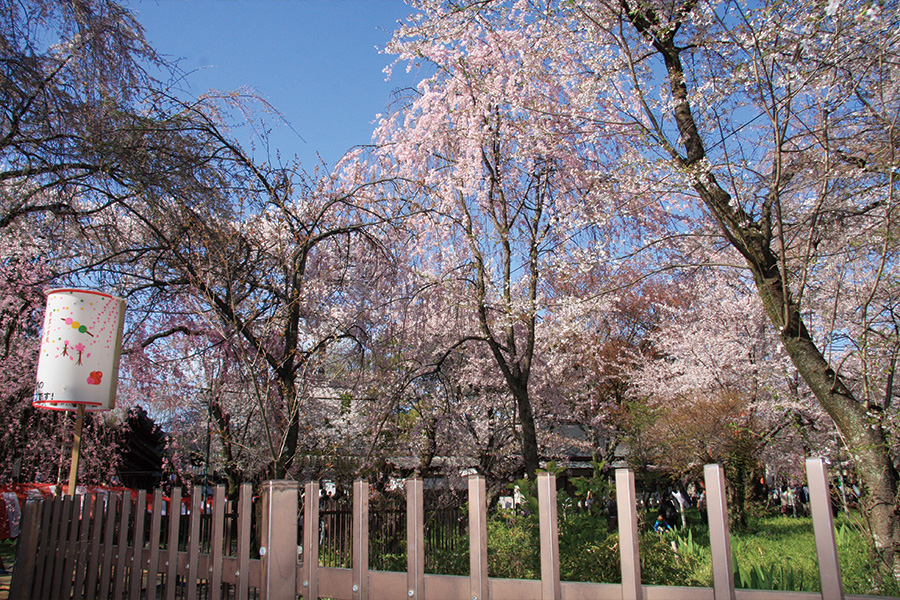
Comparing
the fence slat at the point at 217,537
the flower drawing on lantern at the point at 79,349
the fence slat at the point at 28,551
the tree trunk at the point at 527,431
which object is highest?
the flower drawing on lantern at the point at 79,349

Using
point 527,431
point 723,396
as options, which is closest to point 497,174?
point 527,431

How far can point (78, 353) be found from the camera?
451 centimetres

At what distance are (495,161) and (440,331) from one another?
12.8ft

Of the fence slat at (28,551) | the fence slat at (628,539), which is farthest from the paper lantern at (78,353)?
the fence slat at (628,539)

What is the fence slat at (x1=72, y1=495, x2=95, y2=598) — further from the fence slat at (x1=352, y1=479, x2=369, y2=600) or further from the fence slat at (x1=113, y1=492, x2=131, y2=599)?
the fence slat at (x1=352, y1=479, x2=369, y2=600)

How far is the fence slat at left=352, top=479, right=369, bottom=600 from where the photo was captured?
6.41 feet

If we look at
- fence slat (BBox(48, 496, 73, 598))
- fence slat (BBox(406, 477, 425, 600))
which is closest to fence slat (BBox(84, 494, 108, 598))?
fence slat (BBox(48, 496, 73, 598))

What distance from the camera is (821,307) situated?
1187cm

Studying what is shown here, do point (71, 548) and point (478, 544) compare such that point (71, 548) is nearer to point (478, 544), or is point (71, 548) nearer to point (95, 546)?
point (95, 546)

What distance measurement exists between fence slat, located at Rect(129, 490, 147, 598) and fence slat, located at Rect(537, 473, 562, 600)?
2251 millimetres

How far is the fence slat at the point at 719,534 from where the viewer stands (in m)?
1.39

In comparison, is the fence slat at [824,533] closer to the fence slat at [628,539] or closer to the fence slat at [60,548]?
the fence slat at [628,539]

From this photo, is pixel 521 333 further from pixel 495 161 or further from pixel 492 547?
pixel 492 547

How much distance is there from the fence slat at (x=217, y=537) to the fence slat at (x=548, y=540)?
147cm
